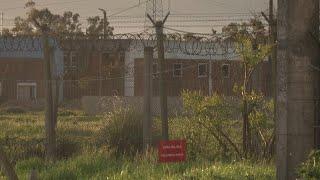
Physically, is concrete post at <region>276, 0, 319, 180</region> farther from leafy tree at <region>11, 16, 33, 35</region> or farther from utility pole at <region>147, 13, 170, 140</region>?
leafy tree at <region>11, 16, 33, 35</region>

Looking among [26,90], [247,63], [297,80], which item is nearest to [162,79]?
[247,63]

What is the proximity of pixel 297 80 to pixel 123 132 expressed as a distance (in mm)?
6018

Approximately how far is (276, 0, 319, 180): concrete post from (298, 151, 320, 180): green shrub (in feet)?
2.43

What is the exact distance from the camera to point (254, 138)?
11531 mm

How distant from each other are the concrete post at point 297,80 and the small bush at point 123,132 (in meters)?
5.11

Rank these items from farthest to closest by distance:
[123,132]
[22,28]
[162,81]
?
[22,28] → [123,132] → [162,81]

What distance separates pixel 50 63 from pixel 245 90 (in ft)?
11.6

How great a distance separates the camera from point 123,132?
12891 millimetres

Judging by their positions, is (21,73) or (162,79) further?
(21,73)

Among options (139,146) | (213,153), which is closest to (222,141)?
(213,153)

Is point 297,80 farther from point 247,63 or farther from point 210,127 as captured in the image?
point 210,127

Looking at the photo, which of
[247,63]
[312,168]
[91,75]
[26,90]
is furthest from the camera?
[26,90]

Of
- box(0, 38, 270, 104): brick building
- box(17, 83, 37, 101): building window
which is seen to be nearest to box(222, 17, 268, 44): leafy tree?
box(0, 38, 270, 104): brick building

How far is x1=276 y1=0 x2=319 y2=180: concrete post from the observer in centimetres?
737
